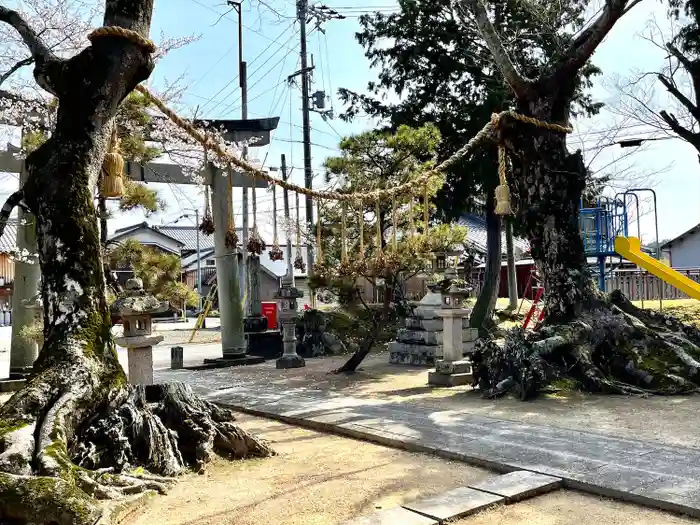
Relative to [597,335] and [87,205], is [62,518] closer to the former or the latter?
[87,205]

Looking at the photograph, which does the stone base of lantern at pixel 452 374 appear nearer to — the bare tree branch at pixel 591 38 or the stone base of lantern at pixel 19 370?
the bare tree branch at pixel 591 38

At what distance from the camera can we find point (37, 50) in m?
5.20

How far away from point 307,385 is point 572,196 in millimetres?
4601

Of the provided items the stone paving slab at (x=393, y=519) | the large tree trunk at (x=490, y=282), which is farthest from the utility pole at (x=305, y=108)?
the stone paving slab at (x=393, y=519)

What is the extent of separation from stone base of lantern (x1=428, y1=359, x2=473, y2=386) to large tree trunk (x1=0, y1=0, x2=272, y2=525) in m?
3.92

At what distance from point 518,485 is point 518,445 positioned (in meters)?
1.11

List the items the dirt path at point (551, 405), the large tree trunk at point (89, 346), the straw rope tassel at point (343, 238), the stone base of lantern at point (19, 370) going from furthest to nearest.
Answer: the stone base of lantern at point (19, 370)
the straw rope tassel at point (343, 238)
the dirt path at point (551, 405)
the large tree trunk at point (89, 346)

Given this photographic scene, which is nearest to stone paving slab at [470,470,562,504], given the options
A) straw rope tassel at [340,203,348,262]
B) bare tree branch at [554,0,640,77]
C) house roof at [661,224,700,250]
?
straw rope tassel at [340,203,348,262]

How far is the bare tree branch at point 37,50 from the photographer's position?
5.10m

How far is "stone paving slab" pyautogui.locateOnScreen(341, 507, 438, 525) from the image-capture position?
10.7 feet

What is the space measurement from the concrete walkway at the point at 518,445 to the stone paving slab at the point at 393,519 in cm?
119

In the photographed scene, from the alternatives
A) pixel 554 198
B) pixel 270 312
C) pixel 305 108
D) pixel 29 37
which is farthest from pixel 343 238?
pixel 305 108

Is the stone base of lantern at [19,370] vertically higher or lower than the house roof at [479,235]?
lower

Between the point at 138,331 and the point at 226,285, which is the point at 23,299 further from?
the point at 138,331
